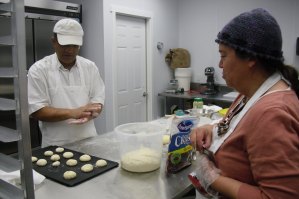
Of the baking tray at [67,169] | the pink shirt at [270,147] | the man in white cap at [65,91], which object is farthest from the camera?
the man in white cap at [65,91]

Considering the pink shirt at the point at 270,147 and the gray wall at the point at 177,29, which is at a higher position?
the gray wall at the point at 177,29

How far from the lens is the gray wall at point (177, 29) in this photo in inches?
141

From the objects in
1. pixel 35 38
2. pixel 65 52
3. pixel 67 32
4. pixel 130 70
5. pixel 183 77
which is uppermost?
pixel 35 38

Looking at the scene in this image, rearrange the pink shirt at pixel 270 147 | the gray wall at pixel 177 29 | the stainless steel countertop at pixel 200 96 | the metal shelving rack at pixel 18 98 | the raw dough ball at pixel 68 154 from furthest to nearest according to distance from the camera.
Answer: the stainless steel countertop at pixel 200 96 < the gray wall at pixel 177 29 < the raw dough ball at pixel 68 154 < the pink shirt at pixel 270 147 < the metal shelving rack at pixel 18 98

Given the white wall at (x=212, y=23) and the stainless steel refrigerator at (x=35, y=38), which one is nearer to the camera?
the stainless steel refrigerator at (x=35, y=38)

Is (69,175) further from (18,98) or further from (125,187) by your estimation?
(18,98)

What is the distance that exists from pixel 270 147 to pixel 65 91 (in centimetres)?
166

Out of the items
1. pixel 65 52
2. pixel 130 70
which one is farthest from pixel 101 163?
pixel 130 70

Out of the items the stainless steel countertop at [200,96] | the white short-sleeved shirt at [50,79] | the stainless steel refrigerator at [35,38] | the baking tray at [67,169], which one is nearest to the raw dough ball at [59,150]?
the baking tray at [67,169]

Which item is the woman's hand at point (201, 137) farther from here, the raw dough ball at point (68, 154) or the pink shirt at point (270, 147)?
the raw dough ball at point (68, 154)

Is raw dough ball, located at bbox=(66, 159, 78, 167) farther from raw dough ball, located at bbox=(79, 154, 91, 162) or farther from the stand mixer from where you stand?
the stand mixer

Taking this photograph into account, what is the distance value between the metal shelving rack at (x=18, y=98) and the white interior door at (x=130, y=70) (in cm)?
313

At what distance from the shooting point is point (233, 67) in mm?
917

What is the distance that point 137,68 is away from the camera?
4.21 m
